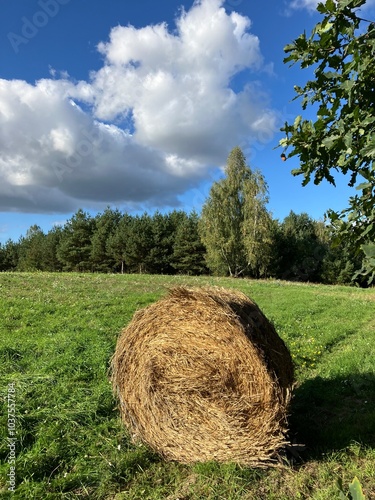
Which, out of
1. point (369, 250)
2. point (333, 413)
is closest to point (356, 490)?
point (369, 250)

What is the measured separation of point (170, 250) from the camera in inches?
2084

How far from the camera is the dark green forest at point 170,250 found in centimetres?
4794

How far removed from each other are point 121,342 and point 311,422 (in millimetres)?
2849

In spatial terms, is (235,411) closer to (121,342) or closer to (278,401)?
(278,401)

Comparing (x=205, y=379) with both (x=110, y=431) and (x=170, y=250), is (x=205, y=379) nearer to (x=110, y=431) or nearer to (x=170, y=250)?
(x=110, y=431)

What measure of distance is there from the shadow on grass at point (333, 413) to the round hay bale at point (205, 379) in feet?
2.34

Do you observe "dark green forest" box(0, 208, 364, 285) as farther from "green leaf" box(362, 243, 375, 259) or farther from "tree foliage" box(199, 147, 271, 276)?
"green leaf" box(362, 243, 375, 259)

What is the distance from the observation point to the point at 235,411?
165 inches

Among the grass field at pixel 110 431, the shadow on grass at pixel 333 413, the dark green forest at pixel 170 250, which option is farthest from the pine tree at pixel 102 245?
the shadow on grass at pixel 333 413

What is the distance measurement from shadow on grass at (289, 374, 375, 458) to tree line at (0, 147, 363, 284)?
2795 centimetres

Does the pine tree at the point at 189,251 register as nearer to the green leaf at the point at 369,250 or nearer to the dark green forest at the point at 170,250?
the dark green forest at the point at 170,250

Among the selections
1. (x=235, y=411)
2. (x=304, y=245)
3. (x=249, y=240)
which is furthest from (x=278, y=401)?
(x=304, y=245)

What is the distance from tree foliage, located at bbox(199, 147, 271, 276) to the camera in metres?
41.1

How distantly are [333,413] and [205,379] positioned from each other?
2333 millimetres
